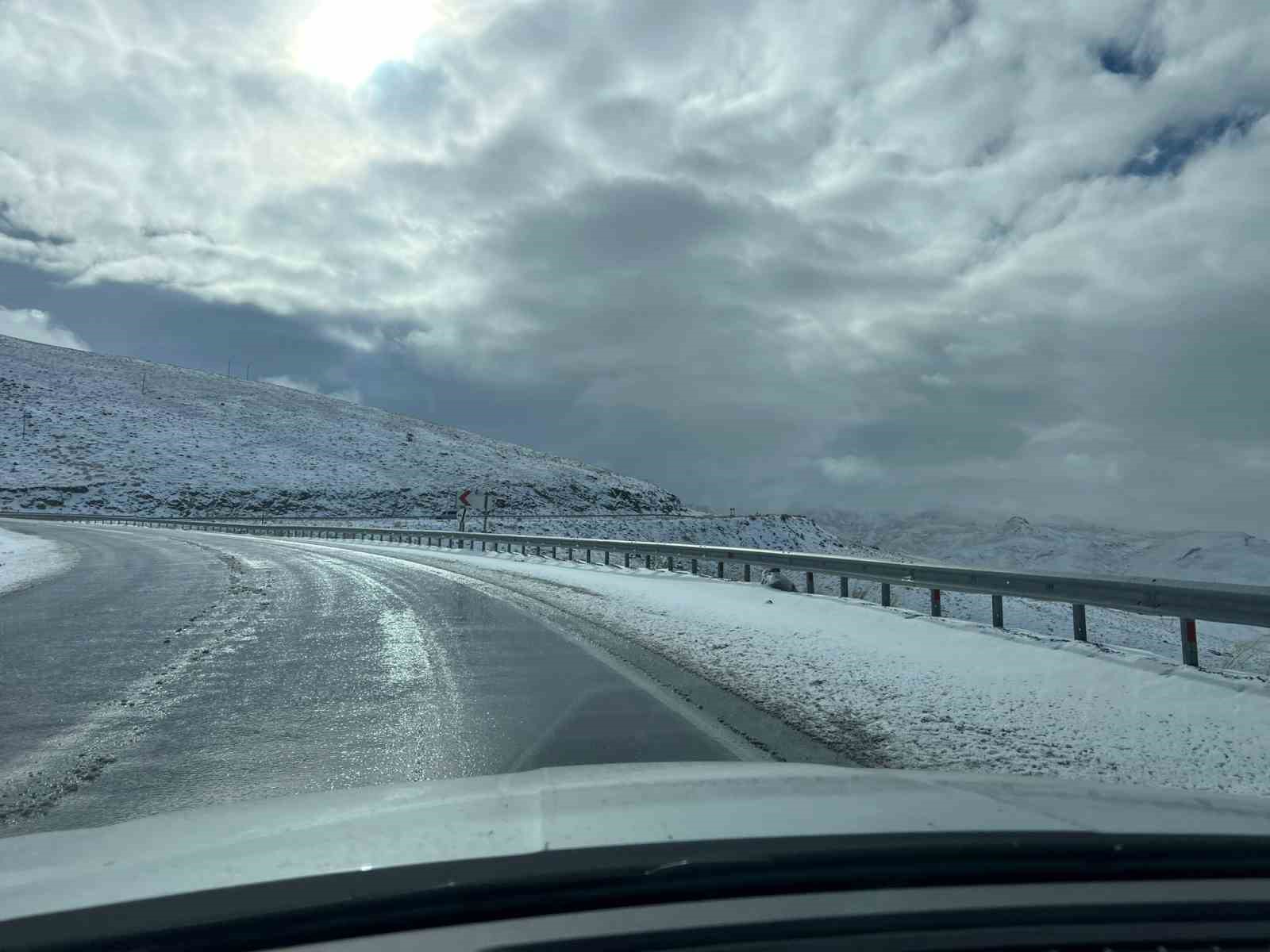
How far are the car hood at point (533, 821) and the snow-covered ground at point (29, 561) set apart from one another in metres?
16.1

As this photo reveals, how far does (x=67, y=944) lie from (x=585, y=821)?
1.47 meters

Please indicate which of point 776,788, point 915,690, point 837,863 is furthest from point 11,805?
point 915,690

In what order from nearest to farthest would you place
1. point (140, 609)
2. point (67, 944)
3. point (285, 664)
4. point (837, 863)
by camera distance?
point (67, 944) → point (837, 863) → point (285, 664) → point (140, 609)

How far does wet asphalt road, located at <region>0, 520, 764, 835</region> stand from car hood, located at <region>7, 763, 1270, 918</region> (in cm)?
164

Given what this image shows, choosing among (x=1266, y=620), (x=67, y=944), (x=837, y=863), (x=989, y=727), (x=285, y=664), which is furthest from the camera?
(x=285, y=664)

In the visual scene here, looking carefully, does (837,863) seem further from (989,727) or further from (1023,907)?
(989,727)

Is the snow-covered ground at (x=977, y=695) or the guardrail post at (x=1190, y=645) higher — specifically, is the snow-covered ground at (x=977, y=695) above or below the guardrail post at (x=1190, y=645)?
below

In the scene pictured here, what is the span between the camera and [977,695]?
781 centimetres

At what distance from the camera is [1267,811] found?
3344mm

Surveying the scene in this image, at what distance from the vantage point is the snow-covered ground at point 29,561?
64.1 feet

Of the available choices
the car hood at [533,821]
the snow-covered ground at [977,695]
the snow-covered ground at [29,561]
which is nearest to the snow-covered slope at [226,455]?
the snow-covered ground at [29,561]

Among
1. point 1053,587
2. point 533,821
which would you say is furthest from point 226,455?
point 533,821

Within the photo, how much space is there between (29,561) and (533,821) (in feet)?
90.3

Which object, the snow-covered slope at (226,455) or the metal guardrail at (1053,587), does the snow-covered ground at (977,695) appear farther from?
the snow-covered slope at (226,455)
